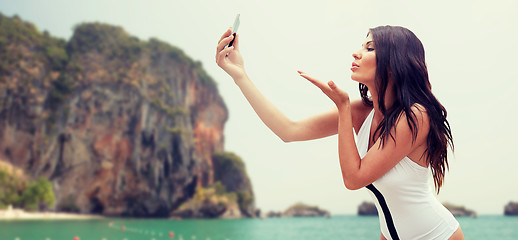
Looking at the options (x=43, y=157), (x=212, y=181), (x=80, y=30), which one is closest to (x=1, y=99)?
(x=43, y=157)

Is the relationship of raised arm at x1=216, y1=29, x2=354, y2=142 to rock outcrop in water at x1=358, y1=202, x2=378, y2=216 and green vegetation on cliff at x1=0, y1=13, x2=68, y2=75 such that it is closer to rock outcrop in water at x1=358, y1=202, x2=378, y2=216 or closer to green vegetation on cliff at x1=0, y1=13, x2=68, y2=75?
green vegetation on cliff at x1=0, y1=13, x2=68, y2=75

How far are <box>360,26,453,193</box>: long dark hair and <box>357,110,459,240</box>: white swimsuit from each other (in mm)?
69

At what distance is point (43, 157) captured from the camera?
51844mm

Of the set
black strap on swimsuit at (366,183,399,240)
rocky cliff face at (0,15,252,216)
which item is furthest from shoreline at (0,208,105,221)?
black strap on swimsuit at (366,183,399,240)

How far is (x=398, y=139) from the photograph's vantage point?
4.44ft

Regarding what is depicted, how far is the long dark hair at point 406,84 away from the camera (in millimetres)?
1400

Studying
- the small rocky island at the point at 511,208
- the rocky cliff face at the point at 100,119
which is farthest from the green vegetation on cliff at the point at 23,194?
the small rocky island at the point at 511,208

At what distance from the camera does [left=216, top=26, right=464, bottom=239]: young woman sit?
137 centimetres

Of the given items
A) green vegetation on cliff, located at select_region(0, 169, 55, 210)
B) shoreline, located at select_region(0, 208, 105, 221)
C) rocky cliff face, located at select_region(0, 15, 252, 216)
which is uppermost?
rocky cliff face, located at select_region(0, 15, 252, 216)

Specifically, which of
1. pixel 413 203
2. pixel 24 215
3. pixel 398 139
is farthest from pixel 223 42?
pixel 24 215

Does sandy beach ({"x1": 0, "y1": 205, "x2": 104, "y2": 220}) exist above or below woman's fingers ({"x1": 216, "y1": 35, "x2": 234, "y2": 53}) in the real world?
below

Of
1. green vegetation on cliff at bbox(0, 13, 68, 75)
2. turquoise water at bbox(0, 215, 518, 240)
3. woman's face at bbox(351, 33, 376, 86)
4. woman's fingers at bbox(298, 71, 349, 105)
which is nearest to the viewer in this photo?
woman's fingers at bbox(298, 71, 349, 105)

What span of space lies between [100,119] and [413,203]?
57.7m

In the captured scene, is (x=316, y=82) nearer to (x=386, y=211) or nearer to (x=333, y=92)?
(x=333, y=92)
